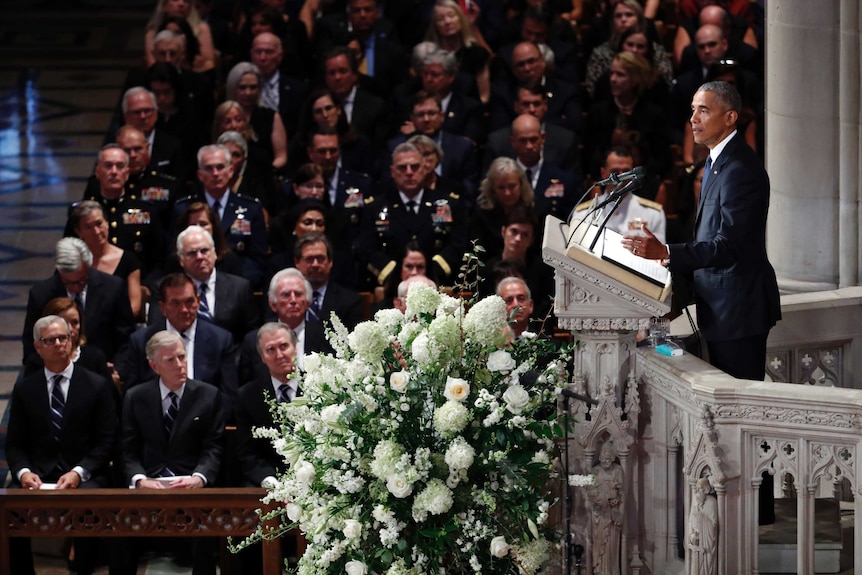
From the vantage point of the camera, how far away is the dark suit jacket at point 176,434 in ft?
26.4

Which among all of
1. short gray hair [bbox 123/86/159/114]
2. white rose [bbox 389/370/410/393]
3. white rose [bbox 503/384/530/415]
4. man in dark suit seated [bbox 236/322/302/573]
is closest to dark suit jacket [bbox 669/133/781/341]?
white rose [bbox 503/384/530/415]

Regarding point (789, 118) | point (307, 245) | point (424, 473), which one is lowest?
point (424, 473)

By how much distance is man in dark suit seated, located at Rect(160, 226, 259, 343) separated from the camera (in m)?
9.50

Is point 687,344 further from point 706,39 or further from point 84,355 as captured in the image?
point 706,39

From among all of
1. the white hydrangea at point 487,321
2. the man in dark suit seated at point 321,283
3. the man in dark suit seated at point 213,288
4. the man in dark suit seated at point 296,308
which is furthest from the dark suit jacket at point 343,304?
the white hydrangea at point 487,321

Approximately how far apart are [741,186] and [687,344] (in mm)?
812

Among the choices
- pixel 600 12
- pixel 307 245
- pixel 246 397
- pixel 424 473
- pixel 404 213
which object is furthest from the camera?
pixel 600 12

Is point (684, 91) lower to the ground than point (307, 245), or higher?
higher

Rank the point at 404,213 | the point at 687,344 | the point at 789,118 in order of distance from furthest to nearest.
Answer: the point at 404,213, the point at 789,118, the point at 687,344

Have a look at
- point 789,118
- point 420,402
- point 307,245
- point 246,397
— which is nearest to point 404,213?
point 307,245

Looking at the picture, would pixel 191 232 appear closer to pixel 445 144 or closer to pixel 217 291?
pixel 217 291

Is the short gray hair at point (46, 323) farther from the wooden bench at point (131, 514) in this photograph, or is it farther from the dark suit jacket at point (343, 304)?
the dark suit jacket at point (343, 304)

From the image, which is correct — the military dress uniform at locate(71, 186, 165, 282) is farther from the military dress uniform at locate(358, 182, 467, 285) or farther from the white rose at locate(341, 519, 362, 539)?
the white rose at locate(341, 519, 362, 539)

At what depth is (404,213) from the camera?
10547 millimetres
